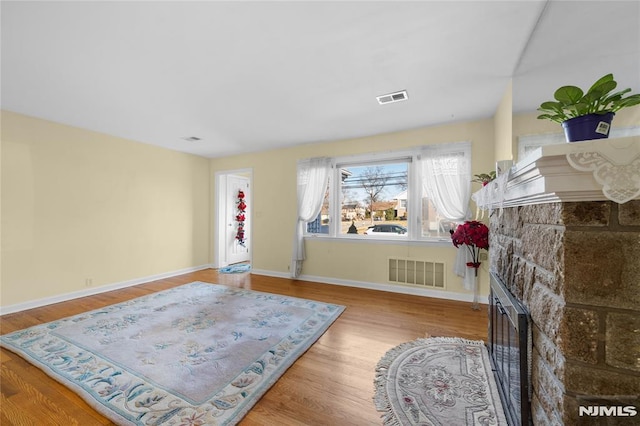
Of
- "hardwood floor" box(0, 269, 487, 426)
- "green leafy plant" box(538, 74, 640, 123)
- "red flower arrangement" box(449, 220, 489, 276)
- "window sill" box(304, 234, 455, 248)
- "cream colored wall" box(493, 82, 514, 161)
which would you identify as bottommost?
"hardwood floor" box(0, 269, 487, 426)

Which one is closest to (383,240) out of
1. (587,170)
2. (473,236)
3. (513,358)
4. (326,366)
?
(473,236)

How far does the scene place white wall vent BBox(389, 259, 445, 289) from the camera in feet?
12.2

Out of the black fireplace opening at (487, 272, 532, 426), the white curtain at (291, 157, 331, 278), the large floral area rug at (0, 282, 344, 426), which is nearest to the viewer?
the black fireplace opening at (487, 272, 532, 426)

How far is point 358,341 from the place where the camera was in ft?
8.05

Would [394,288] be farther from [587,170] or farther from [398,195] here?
[587,170]

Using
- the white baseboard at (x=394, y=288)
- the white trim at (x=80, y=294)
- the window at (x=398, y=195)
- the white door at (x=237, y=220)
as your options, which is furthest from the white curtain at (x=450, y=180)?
the white trim at (x=80, y=294)

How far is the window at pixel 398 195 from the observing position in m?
3.58

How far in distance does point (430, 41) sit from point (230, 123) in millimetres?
2766

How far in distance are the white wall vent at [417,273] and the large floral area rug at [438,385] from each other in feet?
4.58

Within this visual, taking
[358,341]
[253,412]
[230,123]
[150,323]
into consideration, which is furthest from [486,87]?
[150,323]

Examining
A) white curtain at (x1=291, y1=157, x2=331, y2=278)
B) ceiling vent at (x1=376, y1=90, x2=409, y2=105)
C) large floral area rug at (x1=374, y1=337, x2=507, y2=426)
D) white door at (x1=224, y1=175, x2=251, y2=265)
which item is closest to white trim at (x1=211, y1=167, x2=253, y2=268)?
white door at (x1=224, y1=175, x2=251, y2=265)

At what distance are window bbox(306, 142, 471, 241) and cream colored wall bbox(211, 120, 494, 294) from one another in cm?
16

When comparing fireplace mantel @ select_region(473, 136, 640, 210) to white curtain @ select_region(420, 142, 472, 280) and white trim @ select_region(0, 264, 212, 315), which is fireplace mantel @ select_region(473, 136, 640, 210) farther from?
white trim @ select_region(0, 264, 212, 315)

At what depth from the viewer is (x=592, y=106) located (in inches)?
40.4
